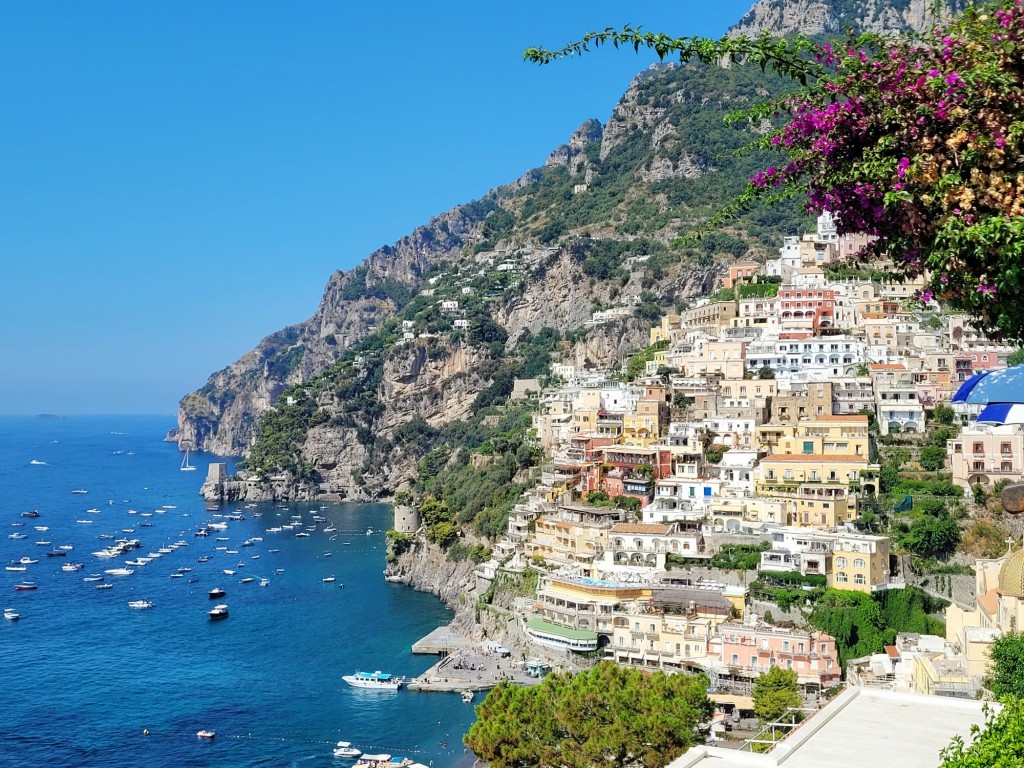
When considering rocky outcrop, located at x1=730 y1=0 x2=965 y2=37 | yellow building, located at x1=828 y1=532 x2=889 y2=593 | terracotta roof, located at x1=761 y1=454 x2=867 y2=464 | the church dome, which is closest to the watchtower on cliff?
terracotta roof, located at x1=761 y1=454 x2=867 y2=464

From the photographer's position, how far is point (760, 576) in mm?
34344

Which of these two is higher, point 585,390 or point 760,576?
point 585,390

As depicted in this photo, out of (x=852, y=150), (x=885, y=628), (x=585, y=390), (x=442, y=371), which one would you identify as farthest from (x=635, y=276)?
(x=852, y=150)

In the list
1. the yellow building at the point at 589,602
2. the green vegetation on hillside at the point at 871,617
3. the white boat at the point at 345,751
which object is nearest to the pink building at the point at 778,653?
the green vegetation on hillside at the point at 871,617

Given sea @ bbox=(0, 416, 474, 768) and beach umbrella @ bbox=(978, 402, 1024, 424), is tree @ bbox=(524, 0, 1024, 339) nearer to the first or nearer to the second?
beach umbrella @ bbox=(978, 402, 1024, 424)

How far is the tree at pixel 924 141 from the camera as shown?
4355 millimetres

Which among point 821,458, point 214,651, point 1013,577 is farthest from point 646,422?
point 1013,577

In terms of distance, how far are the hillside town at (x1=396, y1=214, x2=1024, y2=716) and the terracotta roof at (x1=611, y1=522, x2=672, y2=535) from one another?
117 mm

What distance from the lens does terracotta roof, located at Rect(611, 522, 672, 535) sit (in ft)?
126

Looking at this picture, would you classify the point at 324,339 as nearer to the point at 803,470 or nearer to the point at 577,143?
the point at 577,143

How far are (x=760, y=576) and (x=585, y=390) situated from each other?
928 inches

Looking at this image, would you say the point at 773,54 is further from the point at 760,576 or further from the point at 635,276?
the point at 635,276

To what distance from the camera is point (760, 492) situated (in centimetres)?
3881

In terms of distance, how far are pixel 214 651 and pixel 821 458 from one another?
90.8 feet
